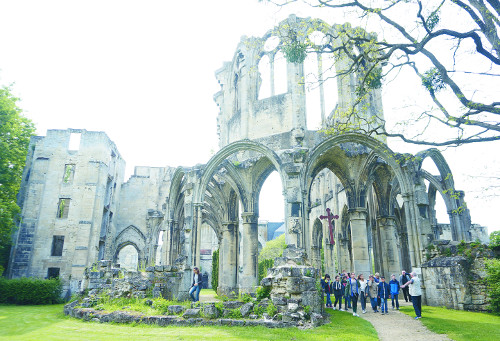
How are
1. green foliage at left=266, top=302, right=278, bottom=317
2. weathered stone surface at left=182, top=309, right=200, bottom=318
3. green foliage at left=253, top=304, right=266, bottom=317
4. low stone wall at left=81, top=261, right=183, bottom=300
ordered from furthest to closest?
low stone wall at left=81, top=261, right=183, bottom=300 < weathered stone surface at left=182, top=309, right=200, bottom=318 < green foliage at left=253, top=304, right=266, bottom=317 < green foliage at left=266, top=302, right=278, bottom=317

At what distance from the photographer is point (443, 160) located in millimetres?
14422

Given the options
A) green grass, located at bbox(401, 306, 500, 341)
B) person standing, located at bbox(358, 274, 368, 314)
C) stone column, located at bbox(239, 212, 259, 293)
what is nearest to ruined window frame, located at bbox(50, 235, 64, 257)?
stone column, located at bbox(239, 212, 259, 293)

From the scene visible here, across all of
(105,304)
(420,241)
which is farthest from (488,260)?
(105,304)

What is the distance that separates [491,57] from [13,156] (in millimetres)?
22700

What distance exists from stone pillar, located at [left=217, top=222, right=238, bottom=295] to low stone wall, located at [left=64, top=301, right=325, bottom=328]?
843cm

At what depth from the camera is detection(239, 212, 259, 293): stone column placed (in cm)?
1605

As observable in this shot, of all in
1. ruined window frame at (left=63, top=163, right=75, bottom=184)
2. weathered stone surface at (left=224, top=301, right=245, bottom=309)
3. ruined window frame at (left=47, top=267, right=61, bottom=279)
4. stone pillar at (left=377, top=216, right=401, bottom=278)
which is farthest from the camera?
ruined window frame at (left=63, top=163, right=75, bottom=184)

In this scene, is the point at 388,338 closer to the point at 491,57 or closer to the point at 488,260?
the point at 488,260

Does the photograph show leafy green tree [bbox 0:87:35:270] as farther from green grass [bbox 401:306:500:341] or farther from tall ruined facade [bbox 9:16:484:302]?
green grass [bbox 401:306:500:341]

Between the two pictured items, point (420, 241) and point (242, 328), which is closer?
point (242, 328)

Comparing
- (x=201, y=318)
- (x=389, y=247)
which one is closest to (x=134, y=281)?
(x=201, y=318)

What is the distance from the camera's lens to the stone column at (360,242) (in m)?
14.9

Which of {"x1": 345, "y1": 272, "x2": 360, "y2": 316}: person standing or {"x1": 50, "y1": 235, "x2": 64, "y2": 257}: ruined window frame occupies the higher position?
{"x1": 50, "y1": 235, "x2": 64, "y2": 257}: ruined window frame

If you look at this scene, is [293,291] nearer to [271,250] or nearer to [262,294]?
[262,294]
